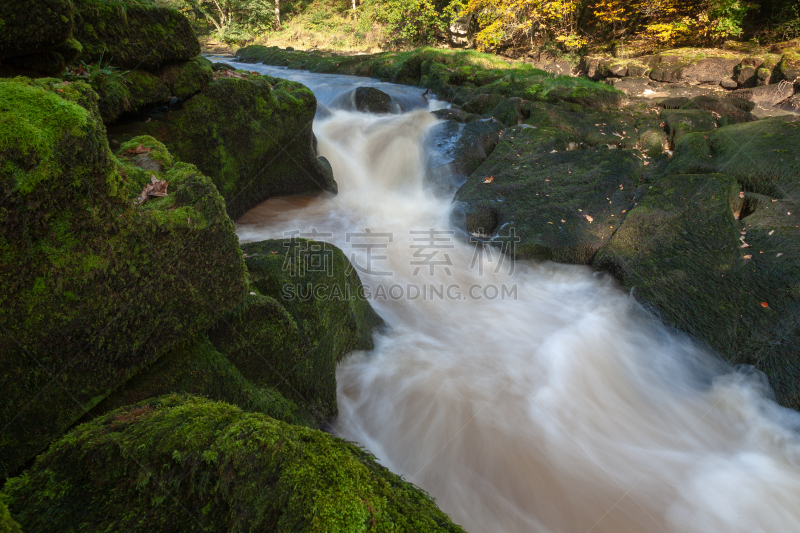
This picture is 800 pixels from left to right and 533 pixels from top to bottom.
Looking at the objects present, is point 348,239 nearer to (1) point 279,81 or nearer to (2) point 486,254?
(2) point 486,254

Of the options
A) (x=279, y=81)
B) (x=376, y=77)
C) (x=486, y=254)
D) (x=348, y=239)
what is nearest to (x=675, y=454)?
(x=486, y=254)

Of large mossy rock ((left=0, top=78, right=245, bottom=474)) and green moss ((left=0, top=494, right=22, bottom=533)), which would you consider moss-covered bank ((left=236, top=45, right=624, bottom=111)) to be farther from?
green moss ((left=0, top=494, right=22, bottom=533))

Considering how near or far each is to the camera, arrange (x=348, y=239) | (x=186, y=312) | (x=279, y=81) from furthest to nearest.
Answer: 1. (x=279, y=81)
2. (x=348, y=239)
3. (x=186, y=312)

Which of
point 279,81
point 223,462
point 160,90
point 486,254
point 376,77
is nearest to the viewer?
point 223,462

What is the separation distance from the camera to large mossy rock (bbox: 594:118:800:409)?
13.6 feet

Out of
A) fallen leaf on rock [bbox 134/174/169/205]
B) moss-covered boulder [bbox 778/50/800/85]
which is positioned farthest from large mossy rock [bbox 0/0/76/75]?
moss-covered boulder [bbox 778/50/800/85]

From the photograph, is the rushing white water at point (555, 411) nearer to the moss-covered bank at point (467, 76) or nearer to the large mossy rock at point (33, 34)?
the large mossy rock at point (33, 34)

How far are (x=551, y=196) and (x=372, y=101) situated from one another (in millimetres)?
7116

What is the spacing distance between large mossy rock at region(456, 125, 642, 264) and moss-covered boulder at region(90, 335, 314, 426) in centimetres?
472

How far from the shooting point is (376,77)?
17.4m

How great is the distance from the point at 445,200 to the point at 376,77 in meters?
11.9

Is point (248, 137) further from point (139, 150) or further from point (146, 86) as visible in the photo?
point (139, 150)

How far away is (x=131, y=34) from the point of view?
4.26 m

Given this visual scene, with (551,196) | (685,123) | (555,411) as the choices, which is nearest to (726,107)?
(685,123)
